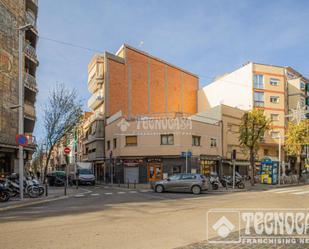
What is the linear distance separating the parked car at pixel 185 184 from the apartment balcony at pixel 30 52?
49.9ft

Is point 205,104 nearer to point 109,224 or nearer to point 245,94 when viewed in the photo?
point 245,94

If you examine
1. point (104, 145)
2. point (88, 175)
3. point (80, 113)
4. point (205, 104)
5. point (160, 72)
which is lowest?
point (88, 175)

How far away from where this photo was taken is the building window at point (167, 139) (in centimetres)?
3800

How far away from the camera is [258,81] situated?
53438 millimetres

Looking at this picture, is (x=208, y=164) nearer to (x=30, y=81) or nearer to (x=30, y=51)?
(x=30, y=81)

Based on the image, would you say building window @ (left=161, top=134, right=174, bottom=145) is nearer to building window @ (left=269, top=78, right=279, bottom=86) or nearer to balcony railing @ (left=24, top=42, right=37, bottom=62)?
balcony railing @ (left=24, top=42, right=37, bottom=62)

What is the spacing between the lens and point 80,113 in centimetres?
3566

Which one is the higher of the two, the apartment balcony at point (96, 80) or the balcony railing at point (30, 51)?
the apartment balcony at point (96, 80)

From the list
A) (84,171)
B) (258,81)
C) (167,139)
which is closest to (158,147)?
(167,139)

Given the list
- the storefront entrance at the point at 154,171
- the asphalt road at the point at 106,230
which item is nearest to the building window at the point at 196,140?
the storefront entrance at the point at 154,171

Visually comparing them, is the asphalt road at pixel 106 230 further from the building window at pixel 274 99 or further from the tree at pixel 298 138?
the building window at pixel 274 99

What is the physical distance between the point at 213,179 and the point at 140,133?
14421 mm

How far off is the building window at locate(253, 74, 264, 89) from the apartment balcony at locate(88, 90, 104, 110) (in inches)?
931

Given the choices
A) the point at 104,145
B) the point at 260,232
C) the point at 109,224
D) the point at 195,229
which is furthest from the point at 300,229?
the point at 104,145
